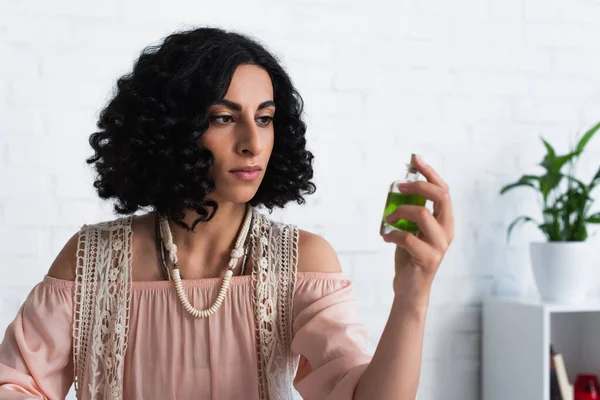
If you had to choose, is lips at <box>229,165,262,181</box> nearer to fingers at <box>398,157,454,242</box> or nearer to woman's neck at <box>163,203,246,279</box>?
woman's neck at <box>163,203,246,279</box>

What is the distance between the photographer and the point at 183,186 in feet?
4.40

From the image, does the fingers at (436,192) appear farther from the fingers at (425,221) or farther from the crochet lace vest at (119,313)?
the crochet lace vest at (119,313)

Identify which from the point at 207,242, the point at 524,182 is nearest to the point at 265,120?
the point at 207,242

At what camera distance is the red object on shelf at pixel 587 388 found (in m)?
2.31

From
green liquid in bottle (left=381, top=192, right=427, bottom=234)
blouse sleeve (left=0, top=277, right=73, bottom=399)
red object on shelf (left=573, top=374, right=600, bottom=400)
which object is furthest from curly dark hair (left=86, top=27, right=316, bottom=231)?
red object on shelf (left=573, top=374, right=600, bottom=400)

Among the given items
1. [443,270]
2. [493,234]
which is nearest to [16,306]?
[443,270]

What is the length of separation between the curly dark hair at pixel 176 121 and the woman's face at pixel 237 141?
15 mm

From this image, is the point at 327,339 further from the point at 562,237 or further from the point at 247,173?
the point at 562,237

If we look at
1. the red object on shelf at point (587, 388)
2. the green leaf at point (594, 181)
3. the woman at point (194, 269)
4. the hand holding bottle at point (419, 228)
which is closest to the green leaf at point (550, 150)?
the green leaf at point (594, 181)

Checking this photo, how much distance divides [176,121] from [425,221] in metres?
0.52

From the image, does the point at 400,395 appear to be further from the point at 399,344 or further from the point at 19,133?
the point at 19,133

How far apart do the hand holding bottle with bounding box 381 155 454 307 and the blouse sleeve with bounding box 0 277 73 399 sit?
0.67 meters

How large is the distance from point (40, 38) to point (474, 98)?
1.29m

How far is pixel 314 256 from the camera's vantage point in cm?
145
